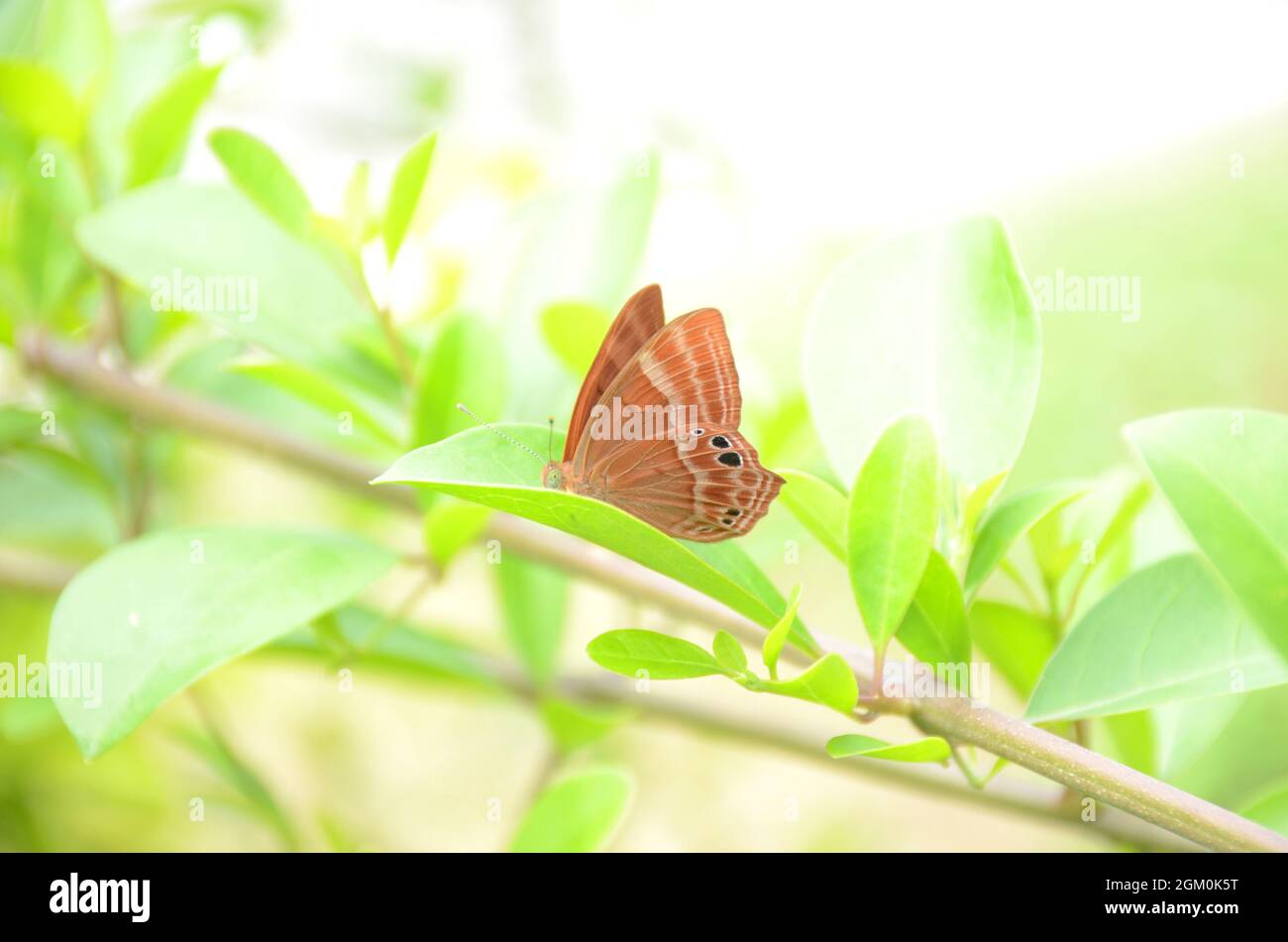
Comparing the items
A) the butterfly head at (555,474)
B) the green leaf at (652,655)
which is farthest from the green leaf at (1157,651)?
the butterfly head at (555,474)

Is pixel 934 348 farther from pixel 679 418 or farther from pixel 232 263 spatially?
pixel 232 263

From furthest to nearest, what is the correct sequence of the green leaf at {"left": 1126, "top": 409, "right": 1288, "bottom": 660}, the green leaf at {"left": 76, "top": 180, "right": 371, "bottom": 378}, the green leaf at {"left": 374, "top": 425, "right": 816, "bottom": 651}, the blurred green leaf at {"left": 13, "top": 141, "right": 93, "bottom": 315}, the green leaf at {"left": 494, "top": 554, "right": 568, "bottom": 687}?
the green leaf at {"left": 494, "top": 554, "right": 568, "bottom": 687} < the blurred green leaf at {"left": 13, "top": 141, "right": 93, "bottom": 315} < the green leaf at {"left": 76, "top": 180, "right": 371, "bottom": 378} < the green leaf at {"left": 1126, "top": 409, "right": 1288, "bottom": 660} < the green leaf at {"left": 374, "top": 425, "right": 816, "bottom": 651}

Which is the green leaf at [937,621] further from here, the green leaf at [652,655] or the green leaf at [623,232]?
the green leaf at [623,232]

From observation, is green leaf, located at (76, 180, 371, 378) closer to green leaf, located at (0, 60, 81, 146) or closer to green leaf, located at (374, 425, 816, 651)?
green leaf, located at (0, 60, 81, 146)

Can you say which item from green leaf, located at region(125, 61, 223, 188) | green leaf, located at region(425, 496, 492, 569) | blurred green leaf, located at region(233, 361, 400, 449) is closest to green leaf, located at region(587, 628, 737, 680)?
green leaf, located at region(425, 496, 492, 569)

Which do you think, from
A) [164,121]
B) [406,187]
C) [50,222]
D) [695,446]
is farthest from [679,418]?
[50,222]
